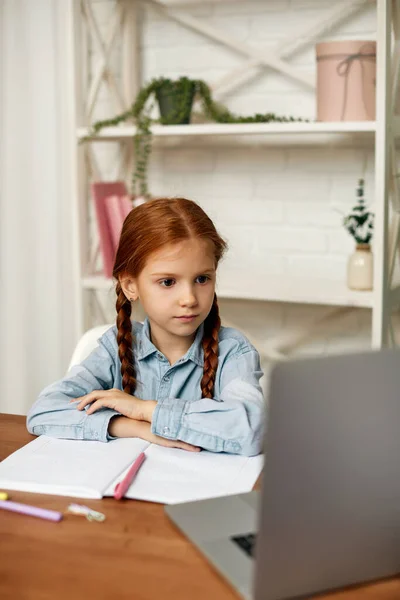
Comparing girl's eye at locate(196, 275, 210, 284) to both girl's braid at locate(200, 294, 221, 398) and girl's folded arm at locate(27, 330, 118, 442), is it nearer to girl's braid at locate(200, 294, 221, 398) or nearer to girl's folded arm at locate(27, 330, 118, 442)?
girl's braid at locate(200, 294, 221, 398)

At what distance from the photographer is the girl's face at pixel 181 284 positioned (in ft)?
4.68

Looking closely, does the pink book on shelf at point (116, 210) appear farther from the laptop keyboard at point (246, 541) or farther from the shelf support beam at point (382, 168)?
the laptop keyboard at point (246, 541)

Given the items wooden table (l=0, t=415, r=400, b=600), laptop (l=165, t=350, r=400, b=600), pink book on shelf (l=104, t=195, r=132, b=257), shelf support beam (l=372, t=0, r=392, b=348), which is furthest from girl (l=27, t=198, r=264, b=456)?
pink book on shelf (l=104, t=195, r=132, b=257)

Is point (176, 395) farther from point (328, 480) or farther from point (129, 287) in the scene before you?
point (328, 480)

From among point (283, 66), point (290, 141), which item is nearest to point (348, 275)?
point (290, 141)

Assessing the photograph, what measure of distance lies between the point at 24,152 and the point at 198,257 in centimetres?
156

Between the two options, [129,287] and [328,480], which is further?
[129,287]

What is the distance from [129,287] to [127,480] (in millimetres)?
562

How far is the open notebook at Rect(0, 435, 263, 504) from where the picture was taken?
1.05m

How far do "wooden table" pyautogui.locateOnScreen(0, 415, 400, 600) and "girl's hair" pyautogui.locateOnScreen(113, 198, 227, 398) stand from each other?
50cm

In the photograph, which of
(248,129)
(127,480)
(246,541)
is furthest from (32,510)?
(248,129)

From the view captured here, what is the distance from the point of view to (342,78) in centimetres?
226

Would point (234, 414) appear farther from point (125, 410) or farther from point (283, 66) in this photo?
point (283, 66)

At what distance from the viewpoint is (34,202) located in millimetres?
2844
